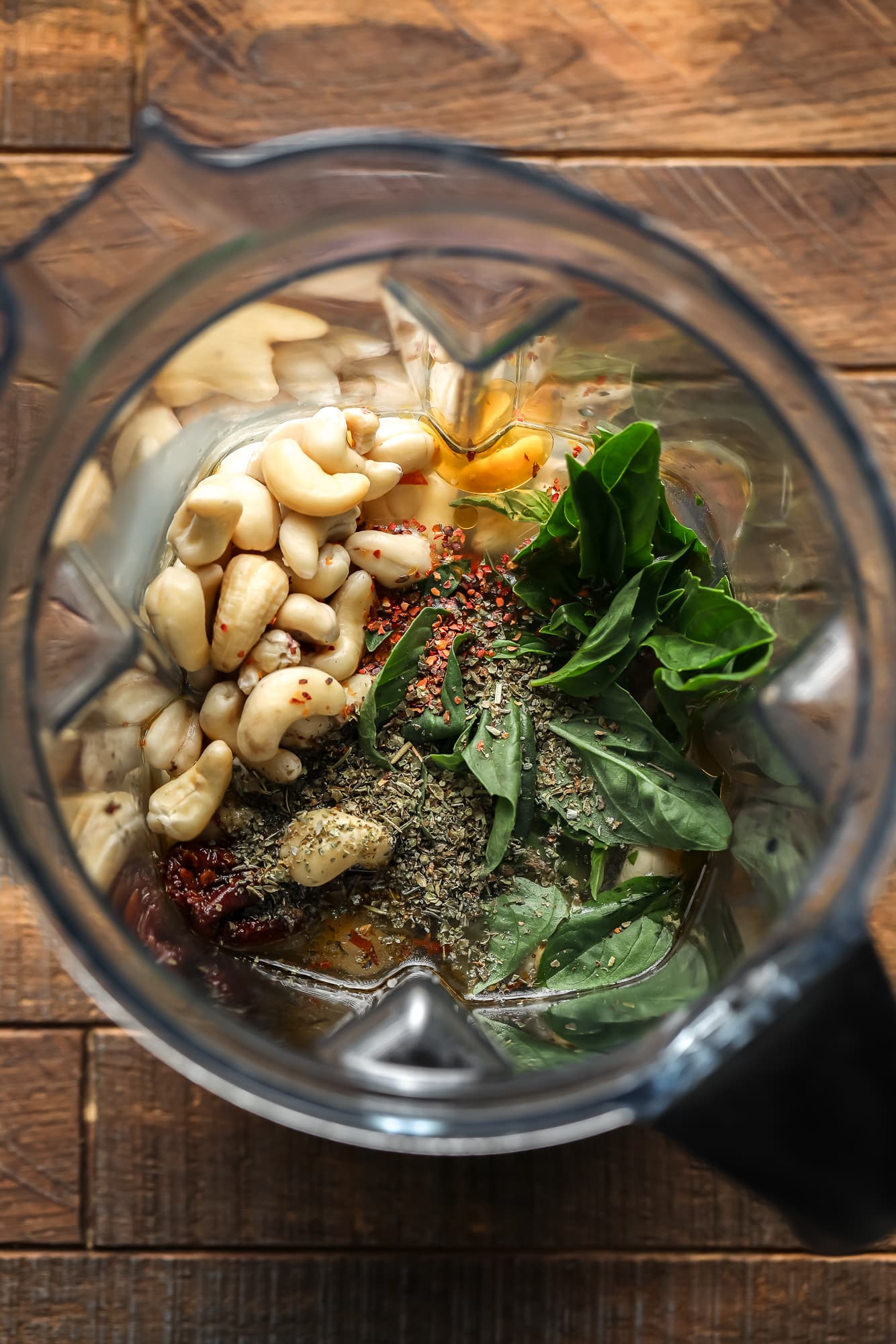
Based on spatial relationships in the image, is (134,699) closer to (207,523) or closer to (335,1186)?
(207,523)

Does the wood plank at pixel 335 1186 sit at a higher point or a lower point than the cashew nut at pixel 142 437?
lower

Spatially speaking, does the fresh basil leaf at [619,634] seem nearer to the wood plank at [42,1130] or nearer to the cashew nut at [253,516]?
the cashew nut at [253,516]

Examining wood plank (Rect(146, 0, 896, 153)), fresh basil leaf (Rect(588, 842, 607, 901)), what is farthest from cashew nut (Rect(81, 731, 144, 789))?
wood plank (Rect(146, 0, 896, 153))

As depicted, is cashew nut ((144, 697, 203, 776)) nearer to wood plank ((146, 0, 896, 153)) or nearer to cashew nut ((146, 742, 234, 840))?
cashew nut ((146, 742, 234, 840))

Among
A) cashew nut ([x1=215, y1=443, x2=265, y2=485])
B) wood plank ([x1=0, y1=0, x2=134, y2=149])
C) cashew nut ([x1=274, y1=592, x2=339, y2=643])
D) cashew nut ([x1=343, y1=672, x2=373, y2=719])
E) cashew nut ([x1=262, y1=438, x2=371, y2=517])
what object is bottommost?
cashew nut ([x1=343, y1=672, x2=373, y2=719])

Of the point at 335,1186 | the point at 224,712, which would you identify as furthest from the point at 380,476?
the point at 335,1186

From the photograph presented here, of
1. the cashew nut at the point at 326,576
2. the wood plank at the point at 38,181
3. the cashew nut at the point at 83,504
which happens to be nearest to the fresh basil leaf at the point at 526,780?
the cashew nut at the point at 326,576
